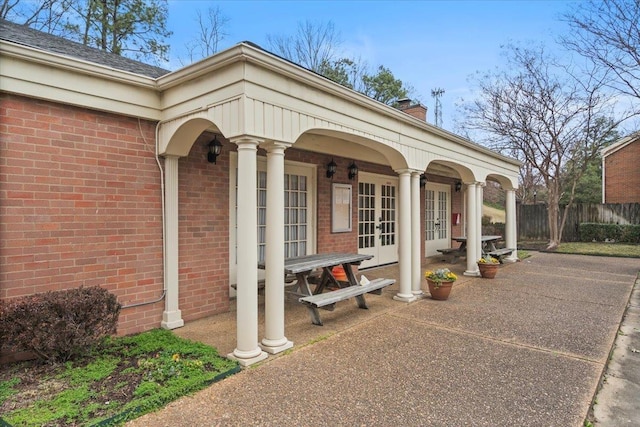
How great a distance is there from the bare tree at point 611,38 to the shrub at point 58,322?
45.6 feet

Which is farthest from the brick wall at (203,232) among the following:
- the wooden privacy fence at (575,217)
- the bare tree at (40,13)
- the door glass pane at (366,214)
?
the wooden privacy fence at (575,217)

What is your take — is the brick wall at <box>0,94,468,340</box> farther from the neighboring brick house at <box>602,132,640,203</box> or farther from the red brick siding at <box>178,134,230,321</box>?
the neighboring brick house at <box>602,132,640,203</box>

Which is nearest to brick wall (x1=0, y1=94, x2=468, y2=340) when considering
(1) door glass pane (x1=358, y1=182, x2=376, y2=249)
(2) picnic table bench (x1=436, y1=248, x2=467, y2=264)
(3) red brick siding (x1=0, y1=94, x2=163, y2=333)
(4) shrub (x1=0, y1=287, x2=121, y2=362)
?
(3) red brick siding (x1=0, y1=94, x2=163, y2=333)

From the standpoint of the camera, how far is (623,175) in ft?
59.8

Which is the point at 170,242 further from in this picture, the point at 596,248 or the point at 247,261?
the point at 596,248

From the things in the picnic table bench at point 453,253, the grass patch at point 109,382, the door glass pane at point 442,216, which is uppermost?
the door glass pane at point 442,216

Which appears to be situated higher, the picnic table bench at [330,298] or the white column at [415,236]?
the white column at [415,236]

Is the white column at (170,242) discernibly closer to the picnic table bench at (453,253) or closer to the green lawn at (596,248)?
the picnic table bench at (453,253)

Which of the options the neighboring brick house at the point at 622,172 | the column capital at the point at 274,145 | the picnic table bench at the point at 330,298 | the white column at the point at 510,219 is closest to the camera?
the column capital at the point at 274,145

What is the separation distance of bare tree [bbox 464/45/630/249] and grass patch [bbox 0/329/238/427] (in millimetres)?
13919

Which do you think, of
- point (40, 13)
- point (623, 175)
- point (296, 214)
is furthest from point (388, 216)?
point (623, 175)

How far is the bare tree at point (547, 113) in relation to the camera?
Result: 13031 mm

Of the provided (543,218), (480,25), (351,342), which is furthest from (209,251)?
(543,218)

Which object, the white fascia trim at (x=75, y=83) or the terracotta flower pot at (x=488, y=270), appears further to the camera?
the terracotta flower pot at (x=488, y=270)
